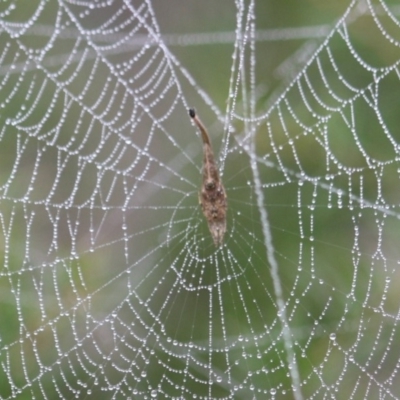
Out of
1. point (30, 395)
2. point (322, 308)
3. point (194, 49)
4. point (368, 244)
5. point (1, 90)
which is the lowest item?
point (30, 395)

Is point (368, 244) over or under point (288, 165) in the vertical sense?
under

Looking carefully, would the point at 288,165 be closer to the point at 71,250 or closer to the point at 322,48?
the point at 322,48

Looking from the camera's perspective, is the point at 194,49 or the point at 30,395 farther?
the point at 194,49

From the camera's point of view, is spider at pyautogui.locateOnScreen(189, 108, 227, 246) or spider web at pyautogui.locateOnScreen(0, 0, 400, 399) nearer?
spider at pyautogui.locateOnScreen(189, 108, 227, 246)

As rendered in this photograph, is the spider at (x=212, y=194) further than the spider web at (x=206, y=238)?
No

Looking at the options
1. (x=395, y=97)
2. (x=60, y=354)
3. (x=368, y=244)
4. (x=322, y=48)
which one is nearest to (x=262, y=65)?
(x=322, y=48)

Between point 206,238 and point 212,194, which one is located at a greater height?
point 212,194

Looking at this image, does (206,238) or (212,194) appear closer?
(212,194)
